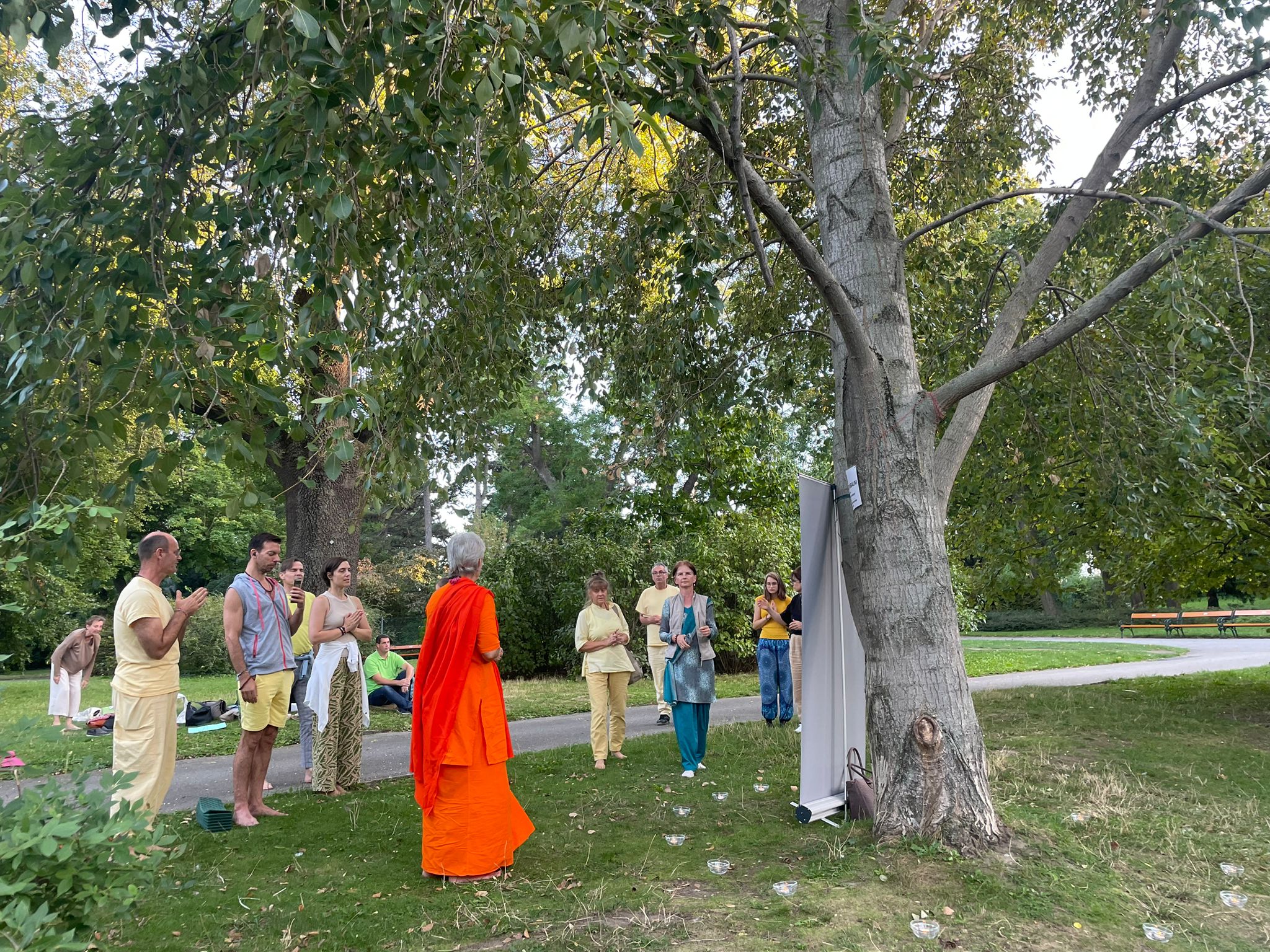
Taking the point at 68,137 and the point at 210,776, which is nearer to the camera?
the point at 68,137

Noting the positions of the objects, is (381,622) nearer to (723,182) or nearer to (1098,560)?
(1098,560)

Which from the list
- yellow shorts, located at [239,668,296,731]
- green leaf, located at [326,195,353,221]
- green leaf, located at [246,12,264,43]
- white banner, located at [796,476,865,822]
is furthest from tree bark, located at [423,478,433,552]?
green leaf, located at [246,12,264,43]

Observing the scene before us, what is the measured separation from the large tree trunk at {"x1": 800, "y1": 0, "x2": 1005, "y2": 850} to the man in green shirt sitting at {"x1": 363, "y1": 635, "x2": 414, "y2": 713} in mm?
9303

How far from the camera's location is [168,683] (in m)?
5.56

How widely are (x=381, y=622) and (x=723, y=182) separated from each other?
26.1m

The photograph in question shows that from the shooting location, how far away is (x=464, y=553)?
566cm

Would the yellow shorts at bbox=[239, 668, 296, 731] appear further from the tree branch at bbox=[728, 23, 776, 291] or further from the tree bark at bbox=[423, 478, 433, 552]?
the tree bark at bbox=[423, 478, 433, 552]

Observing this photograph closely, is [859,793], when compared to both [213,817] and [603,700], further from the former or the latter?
[213,817]

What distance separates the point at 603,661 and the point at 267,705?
304 centimetres

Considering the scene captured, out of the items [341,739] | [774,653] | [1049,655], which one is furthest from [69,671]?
[1049,655]

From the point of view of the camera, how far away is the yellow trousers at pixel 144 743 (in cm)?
536

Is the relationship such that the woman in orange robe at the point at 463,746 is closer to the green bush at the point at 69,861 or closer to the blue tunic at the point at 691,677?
the green bush at the point at 69,861

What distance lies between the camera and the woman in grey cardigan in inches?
314

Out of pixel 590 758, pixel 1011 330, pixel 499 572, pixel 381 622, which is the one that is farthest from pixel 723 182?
pixel 381 622
